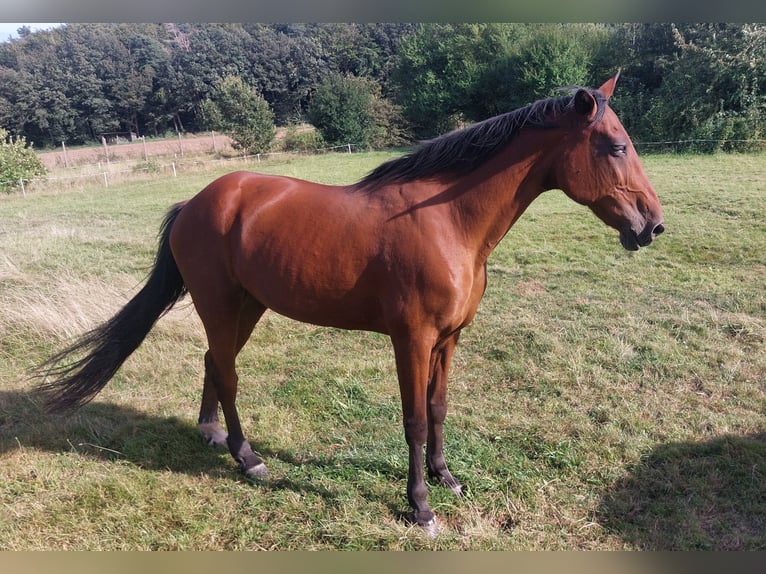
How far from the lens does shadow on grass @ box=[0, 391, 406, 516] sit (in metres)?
2.95

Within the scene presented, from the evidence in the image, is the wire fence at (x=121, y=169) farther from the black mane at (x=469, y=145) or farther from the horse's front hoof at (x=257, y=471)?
the black mane at (x=469, y=145)

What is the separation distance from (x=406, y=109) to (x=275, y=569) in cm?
3322

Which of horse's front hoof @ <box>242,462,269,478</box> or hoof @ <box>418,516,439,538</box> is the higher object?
horse's front hoof @ <box>242,462,269,478</box>

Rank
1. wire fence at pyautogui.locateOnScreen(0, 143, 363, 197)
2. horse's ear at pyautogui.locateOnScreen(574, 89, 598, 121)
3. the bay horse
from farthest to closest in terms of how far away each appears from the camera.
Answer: wire fence at pyautogui.locateOnScreen(0, 143, 363, 197), the bay horse, horse's ear at pyautogui.locateOnScreen(574, 89, 598, 121)

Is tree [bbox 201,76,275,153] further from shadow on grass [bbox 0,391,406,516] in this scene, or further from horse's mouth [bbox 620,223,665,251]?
horse's mouth [bbox 620,223,665,251]

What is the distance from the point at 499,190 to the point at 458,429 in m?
1.81

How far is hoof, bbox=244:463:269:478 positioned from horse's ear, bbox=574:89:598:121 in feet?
8.75

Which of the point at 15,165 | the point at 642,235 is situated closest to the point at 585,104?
the point at 642,235

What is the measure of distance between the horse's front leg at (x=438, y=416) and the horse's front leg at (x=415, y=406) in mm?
232

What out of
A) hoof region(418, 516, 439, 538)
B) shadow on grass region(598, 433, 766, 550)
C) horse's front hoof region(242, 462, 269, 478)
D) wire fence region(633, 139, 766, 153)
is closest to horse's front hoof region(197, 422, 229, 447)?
horse's front hoof region(242, 462, 269, 478)

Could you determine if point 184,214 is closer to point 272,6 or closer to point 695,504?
point 272,6

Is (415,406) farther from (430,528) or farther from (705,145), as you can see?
(705,145)

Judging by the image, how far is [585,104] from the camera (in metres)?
2.08

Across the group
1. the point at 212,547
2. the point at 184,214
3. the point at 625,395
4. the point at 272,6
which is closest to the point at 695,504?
the point at 625,395
